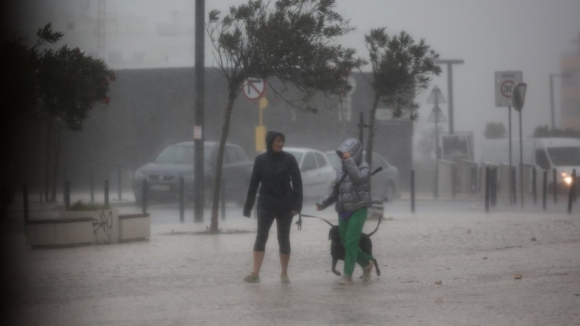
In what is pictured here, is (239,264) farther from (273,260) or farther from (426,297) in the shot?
(426,297)

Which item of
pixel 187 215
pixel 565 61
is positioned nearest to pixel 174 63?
pixel 187 215

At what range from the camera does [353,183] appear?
32.2ft

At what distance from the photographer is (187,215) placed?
22500mm

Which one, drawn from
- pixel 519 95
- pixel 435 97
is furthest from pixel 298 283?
pixel 435 97

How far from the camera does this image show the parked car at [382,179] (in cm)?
2966

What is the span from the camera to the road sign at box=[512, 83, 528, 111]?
24719 mm

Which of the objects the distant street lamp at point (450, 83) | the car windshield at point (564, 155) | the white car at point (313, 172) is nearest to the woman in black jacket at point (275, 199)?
the white car at point (313, 172)

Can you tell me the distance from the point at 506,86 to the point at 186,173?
8.67 m

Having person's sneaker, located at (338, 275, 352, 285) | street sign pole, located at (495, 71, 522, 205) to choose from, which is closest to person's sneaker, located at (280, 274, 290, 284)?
person's sneaker, located at (338, 275, 352, 285)

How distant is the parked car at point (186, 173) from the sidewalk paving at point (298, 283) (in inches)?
350

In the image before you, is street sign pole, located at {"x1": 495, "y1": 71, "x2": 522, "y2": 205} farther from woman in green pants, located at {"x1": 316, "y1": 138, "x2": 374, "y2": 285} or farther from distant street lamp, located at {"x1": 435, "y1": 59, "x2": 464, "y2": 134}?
woman in green pants, located at {"x1": 316, "y1": 138, "x2": 374, "y2": 285}

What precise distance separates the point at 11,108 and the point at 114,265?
338cm

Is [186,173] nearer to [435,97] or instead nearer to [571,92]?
[435,97]

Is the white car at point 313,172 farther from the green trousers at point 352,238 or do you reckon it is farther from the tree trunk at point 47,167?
the green trousers at point 352,238
